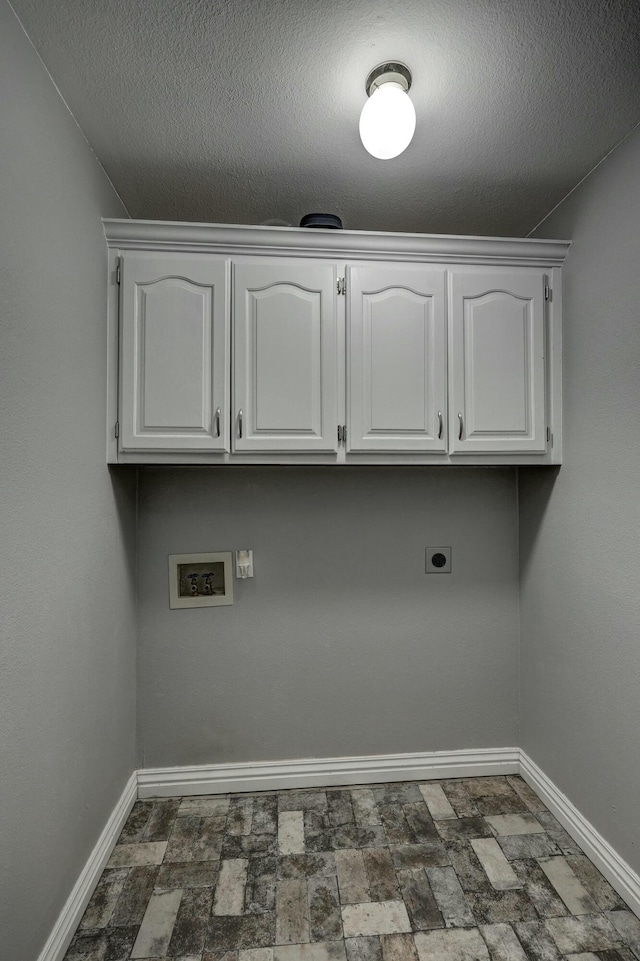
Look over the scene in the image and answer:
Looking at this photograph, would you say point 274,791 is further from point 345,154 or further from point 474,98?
point 474,98

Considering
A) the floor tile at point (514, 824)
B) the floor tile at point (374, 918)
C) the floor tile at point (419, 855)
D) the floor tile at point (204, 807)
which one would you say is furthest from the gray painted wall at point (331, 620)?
the floor tile at point (374, 918)

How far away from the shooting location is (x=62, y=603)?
4.93ft

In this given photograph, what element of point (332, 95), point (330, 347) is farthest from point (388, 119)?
point (330, 347)

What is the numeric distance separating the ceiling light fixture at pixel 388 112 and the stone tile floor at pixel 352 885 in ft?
7.62

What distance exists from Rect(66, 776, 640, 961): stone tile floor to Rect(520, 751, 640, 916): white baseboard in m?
0.03

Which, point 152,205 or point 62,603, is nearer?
point 62,603

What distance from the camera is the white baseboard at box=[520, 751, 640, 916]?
5.38 feet

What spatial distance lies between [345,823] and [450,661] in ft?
2.69

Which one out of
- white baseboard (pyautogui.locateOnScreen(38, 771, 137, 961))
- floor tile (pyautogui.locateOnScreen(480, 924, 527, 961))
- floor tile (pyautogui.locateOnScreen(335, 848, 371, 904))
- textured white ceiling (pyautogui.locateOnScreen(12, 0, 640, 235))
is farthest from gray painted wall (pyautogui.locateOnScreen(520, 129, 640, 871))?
white baseboard (pyautogui.locateOnScreen(38, 771, 137, 961))

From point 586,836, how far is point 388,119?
8.13 ft

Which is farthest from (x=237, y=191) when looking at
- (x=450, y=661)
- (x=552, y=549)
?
(x=450, y=661)

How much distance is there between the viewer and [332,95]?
152 cm

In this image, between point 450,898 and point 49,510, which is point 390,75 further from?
point 450,898

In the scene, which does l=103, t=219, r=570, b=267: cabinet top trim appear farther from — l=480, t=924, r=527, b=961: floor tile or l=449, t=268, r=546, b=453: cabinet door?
l=480, t=924, r=527, b=961: floor tile
